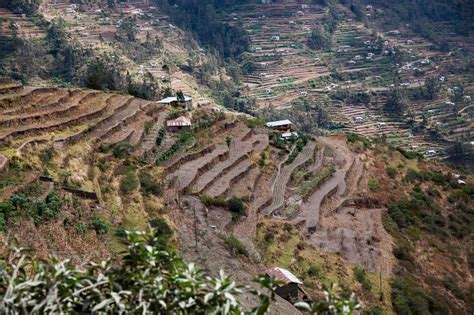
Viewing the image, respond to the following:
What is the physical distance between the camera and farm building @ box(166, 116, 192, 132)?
96.1 feet

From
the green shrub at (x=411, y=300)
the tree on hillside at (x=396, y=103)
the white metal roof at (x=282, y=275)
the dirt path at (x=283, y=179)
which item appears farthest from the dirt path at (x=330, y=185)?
the tree on hillside at (x=396, y=103)

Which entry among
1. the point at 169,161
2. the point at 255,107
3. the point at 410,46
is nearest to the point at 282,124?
the point at 169,161

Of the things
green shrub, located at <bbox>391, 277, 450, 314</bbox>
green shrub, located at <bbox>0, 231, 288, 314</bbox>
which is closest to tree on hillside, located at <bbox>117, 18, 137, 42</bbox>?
green shrub, located at <bbox>391, 277, 450, 314</bbox>

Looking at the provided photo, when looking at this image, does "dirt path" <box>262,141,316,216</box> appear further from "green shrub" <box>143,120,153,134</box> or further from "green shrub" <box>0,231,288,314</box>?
"green shrub" <box>0,231,288,314</box>

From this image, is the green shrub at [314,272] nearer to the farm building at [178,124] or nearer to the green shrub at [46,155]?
the green shrub at [46,155]

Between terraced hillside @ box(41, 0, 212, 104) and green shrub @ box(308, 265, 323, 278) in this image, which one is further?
terraced hillside @ box(41, 0, 212, 104)

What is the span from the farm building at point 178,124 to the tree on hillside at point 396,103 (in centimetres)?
4790

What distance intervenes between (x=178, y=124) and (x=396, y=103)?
161 feet

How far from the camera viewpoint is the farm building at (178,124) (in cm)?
2928

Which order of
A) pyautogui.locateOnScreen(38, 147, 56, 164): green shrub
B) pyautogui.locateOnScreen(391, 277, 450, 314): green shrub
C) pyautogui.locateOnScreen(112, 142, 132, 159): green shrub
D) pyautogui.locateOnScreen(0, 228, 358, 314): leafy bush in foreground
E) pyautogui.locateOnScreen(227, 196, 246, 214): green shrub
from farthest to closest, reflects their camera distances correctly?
1. pyautogui.locateOnScreen(112, 142, 132, 159): green shrub
2. pyautogui.locateOnScreen(227, 196, 246, 214): green shrub
3. pyautogui.locateOnScreen(391, 277, 450, 314): green shrub
4. pyautogui.locateOnScreen(38, 147, 56, 164): green shrub
5. pyautogui.locateOnScreen(0, 228, 358, 314): leafy bush in foreground

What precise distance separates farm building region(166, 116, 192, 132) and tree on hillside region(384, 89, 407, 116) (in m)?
47.9

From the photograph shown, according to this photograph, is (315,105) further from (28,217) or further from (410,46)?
(28,217)

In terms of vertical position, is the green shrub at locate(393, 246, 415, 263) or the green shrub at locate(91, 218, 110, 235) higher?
the green shrub at locate(91, 218, 110, 235)

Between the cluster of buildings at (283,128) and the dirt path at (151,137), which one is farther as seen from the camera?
the cluster of buildings at (283,128)
